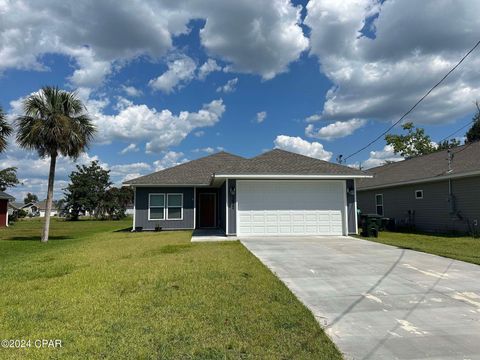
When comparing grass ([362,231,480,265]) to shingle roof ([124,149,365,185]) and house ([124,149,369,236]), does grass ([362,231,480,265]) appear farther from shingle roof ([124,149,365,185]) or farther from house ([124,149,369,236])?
shingle roof ([124,149,365,185])

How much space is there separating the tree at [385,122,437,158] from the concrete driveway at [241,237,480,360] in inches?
1244

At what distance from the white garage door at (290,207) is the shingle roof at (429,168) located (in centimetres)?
530

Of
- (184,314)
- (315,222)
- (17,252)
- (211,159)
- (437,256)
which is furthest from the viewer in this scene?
(211,159)

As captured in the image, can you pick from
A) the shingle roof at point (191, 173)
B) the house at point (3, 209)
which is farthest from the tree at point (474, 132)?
the house at point (3, 209)

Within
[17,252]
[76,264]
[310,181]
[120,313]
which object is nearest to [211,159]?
[310,181]

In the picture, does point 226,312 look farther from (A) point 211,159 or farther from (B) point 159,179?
(A) point 211,159

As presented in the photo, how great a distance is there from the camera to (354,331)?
4.13 meters

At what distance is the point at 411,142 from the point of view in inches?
1502

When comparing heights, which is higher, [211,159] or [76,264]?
[211,159]

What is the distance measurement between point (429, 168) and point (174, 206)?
13.7m

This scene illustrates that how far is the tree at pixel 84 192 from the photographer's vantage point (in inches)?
1964

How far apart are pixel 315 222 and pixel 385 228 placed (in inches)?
267

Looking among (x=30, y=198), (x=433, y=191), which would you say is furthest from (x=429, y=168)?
(x=30, y=198)

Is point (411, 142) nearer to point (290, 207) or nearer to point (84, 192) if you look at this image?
point (290, 207)
